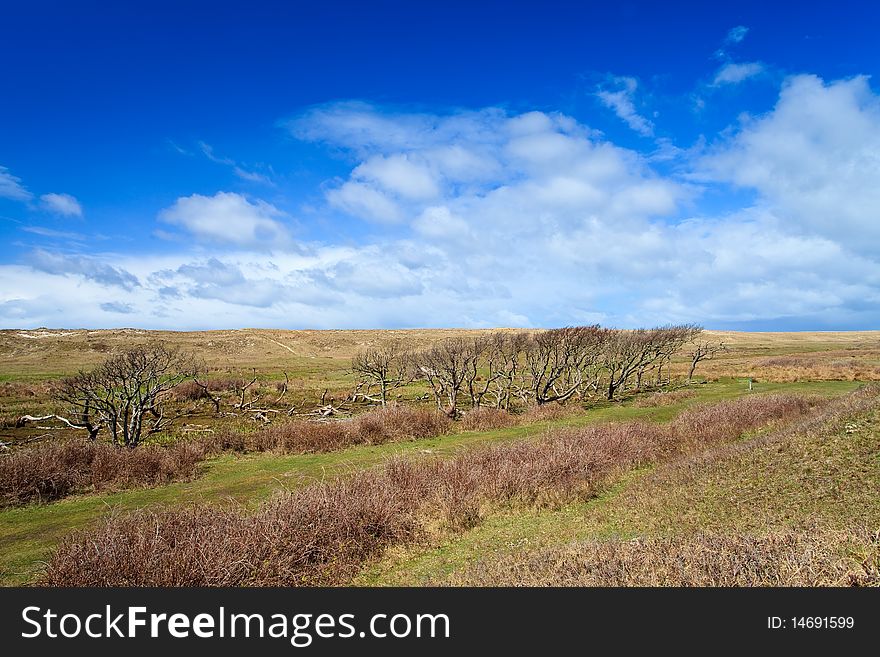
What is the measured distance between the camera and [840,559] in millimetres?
6340

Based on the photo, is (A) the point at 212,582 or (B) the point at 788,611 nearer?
(B) the point at 788,611

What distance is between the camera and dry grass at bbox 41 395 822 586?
896 cm

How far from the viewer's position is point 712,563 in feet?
22.5

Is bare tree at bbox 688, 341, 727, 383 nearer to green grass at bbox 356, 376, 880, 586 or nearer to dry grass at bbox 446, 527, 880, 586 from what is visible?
green grass at bbox 356, 376, 880, 586

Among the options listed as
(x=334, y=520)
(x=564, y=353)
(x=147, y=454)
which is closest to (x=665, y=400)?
(x=564, y=353)

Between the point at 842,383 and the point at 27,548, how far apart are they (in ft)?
174

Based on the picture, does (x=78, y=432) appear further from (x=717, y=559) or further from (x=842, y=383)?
(x=842, y=383)

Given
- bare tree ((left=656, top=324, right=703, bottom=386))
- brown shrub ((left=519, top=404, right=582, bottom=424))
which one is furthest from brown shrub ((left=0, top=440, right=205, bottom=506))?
bare tree ((left=656, top=324, right=703, bottom=386))

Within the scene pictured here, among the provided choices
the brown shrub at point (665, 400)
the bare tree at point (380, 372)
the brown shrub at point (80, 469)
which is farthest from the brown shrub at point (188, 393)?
the brown shrub at point (665, 400)

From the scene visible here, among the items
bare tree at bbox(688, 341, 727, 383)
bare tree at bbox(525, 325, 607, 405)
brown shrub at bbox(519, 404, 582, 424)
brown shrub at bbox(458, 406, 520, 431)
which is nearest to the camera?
brown shrub at bbox(458, 406, 520, 431)

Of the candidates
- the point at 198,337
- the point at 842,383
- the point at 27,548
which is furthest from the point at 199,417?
the point at 198,337

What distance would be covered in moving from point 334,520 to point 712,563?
8172 mm

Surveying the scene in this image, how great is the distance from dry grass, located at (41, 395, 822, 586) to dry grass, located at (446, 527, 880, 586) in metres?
3.57

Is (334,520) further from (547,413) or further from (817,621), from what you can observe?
(547,413)
